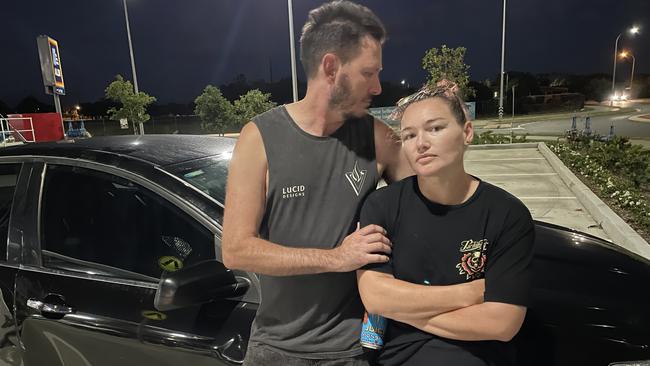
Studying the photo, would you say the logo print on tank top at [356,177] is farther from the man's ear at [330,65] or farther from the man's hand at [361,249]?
the man's ear at [330,65]

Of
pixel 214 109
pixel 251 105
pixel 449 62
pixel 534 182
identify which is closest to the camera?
pixel 534 182

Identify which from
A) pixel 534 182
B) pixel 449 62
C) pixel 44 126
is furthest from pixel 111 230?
pixel 449 62

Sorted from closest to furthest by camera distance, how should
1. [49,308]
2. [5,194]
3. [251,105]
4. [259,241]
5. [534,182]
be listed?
1. [259,241]
2. [49,308]
3. [5,194]
4. [534,182]
5. [251,105]

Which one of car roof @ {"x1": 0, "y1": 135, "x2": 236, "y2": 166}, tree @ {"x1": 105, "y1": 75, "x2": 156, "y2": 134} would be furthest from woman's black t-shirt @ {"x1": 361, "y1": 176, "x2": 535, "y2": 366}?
tree @ {"x1": 105, "y1": 75, "x2": 156, "y2": 134}

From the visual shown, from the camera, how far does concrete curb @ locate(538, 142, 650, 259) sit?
4.18 meters

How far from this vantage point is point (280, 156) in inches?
53.7

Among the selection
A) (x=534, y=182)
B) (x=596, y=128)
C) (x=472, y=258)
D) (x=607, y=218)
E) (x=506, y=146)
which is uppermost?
(x=472, y=258)

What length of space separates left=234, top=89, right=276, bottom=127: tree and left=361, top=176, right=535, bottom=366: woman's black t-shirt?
2951cm

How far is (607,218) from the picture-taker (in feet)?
17.2

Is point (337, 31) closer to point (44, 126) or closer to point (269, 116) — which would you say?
point (269, 116)

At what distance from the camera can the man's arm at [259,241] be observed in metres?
1.29

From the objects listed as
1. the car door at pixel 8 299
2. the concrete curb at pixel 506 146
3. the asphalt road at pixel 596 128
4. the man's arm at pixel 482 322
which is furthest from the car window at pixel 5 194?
the asphalt road at pixel 596 128

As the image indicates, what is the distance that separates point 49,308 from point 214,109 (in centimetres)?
3413

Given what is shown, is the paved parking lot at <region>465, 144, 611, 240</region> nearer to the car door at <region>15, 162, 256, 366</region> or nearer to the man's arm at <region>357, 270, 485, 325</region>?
the man's arm at <region>357, 270, 485, 325</region>
